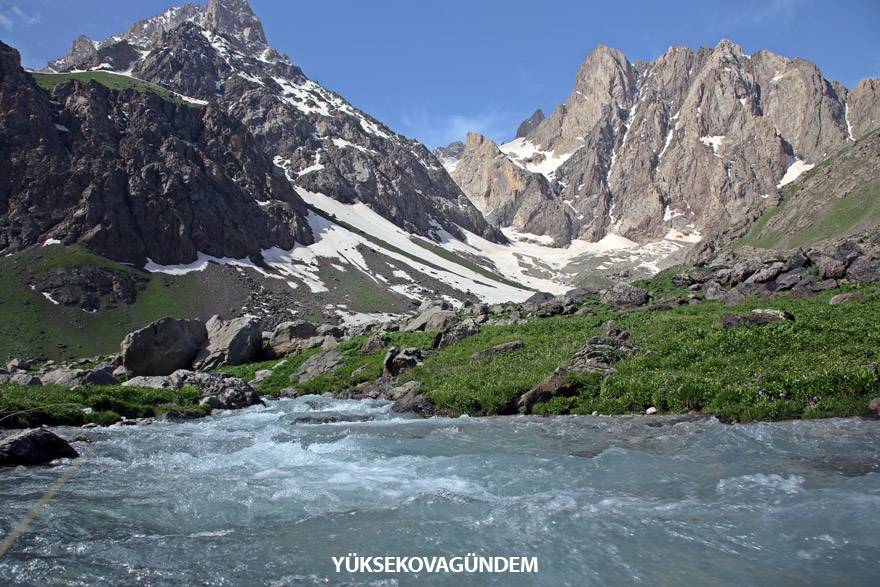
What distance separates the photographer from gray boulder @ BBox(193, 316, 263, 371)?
43594mm

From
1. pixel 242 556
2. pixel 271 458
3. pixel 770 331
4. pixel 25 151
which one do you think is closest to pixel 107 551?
pixel 242 556

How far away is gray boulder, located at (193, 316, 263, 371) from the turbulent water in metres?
28.7

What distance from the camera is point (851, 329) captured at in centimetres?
1909

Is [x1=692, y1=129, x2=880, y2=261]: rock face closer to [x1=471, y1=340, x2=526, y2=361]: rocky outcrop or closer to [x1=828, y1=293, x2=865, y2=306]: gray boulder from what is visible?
[x1=828, y1=293, x2=865, y2=306]: gray boulder

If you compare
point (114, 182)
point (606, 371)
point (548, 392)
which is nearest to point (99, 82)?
point (114, 182)

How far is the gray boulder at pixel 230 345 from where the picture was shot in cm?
4359

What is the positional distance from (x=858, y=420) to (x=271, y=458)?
50.8 feet

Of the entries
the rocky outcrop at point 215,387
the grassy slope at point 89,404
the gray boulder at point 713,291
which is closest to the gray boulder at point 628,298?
the gray boulder at point 713,291

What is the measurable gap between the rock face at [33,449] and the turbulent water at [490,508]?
0.68m

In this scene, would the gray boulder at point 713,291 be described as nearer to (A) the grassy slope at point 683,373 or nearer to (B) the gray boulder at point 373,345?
(A) the grassy slope at point 683,373

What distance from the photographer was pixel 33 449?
43.1ft

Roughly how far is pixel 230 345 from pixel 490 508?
128 feet

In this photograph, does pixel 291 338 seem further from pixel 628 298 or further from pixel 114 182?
pixel 114 182

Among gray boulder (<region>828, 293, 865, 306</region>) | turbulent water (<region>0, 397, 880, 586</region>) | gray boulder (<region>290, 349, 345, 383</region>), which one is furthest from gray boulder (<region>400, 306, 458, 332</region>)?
turbulent water (<region>0, 397, 880, 586</region>)
